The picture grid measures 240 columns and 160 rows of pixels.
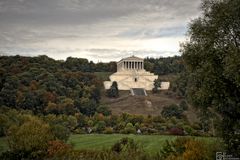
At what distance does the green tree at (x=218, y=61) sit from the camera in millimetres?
27016

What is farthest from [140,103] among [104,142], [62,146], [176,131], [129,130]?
[62,146]

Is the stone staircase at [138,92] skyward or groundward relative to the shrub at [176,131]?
skyward

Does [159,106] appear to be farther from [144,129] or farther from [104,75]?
[104,75]

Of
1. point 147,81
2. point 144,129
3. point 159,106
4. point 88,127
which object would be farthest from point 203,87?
point 147,81

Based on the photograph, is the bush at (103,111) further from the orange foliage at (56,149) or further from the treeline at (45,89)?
the orange foliage at (56,149)

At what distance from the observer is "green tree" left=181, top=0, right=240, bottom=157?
2702cm

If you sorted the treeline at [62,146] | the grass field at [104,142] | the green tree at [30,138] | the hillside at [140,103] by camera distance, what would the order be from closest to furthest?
the treeline at [62,146] → the green tree at [30,138] → the grass field at [104,142] → the hillside at [140,103]

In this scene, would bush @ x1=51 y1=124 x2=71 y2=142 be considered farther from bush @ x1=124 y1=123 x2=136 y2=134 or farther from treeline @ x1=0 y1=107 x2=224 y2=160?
bush @ x1=124 y1=123 x2=136 y2=134

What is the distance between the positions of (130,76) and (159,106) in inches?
1416

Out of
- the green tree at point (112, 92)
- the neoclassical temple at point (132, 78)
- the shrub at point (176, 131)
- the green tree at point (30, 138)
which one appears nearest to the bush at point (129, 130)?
the shrub at point (176, 131)

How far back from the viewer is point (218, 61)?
27.8 meters

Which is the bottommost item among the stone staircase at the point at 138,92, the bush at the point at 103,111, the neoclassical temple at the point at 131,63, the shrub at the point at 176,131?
the shrub at the point at 176,131

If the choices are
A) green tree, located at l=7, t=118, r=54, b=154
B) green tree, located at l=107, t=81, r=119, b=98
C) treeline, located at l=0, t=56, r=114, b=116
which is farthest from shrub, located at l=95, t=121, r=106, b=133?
green tree, located at l=107, t=81, r=119, b=98

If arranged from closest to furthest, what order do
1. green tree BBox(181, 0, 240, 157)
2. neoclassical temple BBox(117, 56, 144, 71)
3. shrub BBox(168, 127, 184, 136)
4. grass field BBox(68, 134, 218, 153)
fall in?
green tree BBox(181, 0, 240, 157), grass field BBox(68, 134, 218, 153), shrub BBox(168, 127, 184, 136), neoclassical temple BBox(117, 56, 144, 71)
